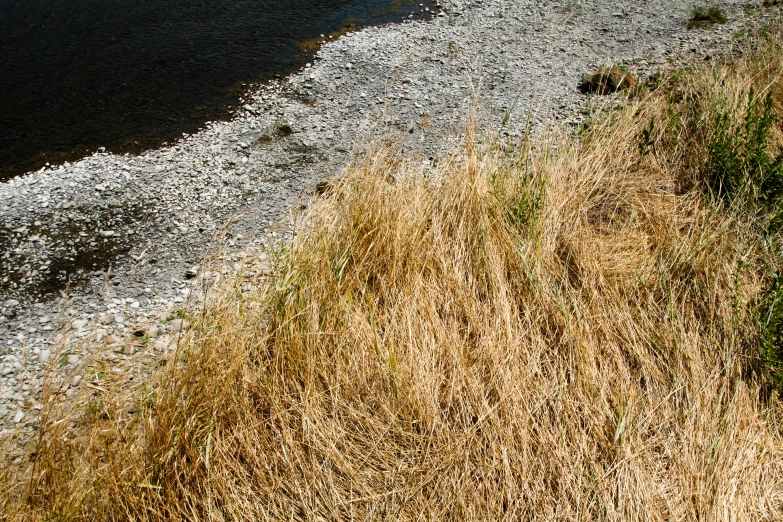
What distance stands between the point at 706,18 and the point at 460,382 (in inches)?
206

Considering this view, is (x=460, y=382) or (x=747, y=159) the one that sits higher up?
(x=747, y=159)

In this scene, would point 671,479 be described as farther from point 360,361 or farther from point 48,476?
point 48,476

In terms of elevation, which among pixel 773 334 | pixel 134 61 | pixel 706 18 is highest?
pixel 134 61

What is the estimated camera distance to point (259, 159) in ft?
13.8

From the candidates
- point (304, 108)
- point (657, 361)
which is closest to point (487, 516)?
point (657, 361)

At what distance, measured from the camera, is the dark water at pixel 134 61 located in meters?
4.49

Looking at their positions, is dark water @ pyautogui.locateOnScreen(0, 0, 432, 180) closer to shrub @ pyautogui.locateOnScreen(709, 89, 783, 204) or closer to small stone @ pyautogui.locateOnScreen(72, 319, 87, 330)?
small stone @ pyautogui.locateOnScreen(72, 319, 87, 330)

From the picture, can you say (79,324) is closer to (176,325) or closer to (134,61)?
(176,325)

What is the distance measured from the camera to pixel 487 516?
7.05 feet

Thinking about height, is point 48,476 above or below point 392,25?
below

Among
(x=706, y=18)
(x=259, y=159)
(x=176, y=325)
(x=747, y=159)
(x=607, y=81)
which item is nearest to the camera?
(x=176, y=325)

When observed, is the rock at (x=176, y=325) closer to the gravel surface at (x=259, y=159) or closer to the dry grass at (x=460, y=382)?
the gravel surface at (x=259, y=159)

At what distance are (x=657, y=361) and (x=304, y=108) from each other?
3.30 metres

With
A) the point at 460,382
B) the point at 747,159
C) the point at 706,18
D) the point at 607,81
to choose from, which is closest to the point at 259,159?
the point at 460,382
